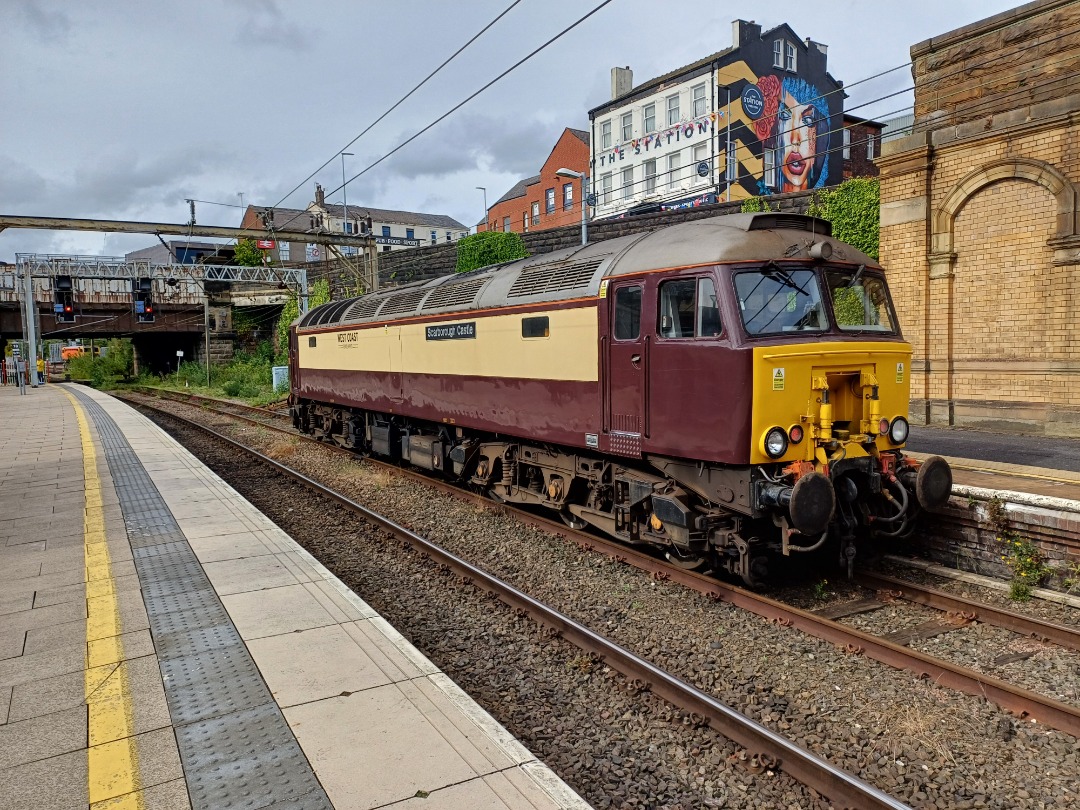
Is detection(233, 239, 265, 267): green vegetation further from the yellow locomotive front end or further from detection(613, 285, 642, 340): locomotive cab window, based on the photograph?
the yellow locomotive front end

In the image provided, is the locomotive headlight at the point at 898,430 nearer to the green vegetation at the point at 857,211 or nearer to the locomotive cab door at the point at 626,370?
the locomotive cab door at the point at 626,370

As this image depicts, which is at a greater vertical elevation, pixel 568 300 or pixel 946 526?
pixel 568 300

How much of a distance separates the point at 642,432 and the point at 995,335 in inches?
363

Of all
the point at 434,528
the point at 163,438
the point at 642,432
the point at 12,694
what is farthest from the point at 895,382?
the point at 163,438

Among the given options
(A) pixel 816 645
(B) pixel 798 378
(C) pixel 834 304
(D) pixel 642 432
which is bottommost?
(A) pixel 816 645

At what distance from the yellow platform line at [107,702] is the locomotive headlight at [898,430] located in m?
6.46

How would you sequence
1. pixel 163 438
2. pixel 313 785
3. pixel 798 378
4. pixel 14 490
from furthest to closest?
pixel 163 438
pixel 14 490
pixel 798 378
pixel 313 785

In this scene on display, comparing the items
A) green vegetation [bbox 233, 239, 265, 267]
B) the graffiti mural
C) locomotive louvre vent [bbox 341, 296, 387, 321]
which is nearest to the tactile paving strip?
locomotive louvre vent [bbox 341, 296, 387, 321]

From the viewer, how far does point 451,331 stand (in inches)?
438

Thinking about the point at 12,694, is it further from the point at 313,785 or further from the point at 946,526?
the point at 946,526

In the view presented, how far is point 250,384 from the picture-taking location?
3659 cm

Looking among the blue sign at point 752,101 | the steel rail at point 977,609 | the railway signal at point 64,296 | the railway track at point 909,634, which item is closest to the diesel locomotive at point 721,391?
the railway track at point 909,634

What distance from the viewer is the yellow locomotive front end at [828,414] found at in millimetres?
6379

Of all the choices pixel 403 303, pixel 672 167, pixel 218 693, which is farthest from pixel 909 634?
pixel 672 167
